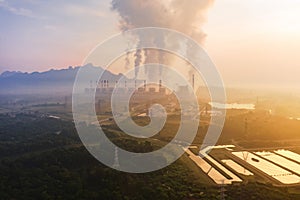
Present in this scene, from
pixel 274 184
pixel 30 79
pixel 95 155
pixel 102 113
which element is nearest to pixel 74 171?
pixel 95 155

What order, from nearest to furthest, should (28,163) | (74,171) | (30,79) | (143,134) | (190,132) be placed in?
(74,171), (28,163), (143,134), (190,132), (30,79)

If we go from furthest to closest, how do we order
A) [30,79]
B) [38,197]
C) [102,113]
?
[30,79], [102,113], [38,197]

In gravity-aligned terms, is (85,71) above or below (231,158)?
above

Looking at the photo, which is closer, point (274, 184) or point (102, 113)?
point (274, 184)

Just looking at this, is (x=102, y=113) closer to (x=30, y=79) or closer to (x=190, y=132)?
(x=190, y=132)

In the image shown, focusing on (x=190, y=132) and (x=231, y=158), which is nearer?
(x=231, y=158)

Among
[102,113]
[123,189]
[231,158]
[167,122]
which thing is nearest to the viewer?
[123,189]

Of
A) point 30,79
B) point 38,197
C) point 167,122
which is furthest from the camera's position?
point 30,79

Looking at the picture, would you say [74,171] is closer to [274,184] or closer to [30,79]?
[274,184]

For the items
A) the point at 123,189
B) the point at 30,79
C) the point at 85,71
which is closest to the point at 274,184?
the point at 123,189
